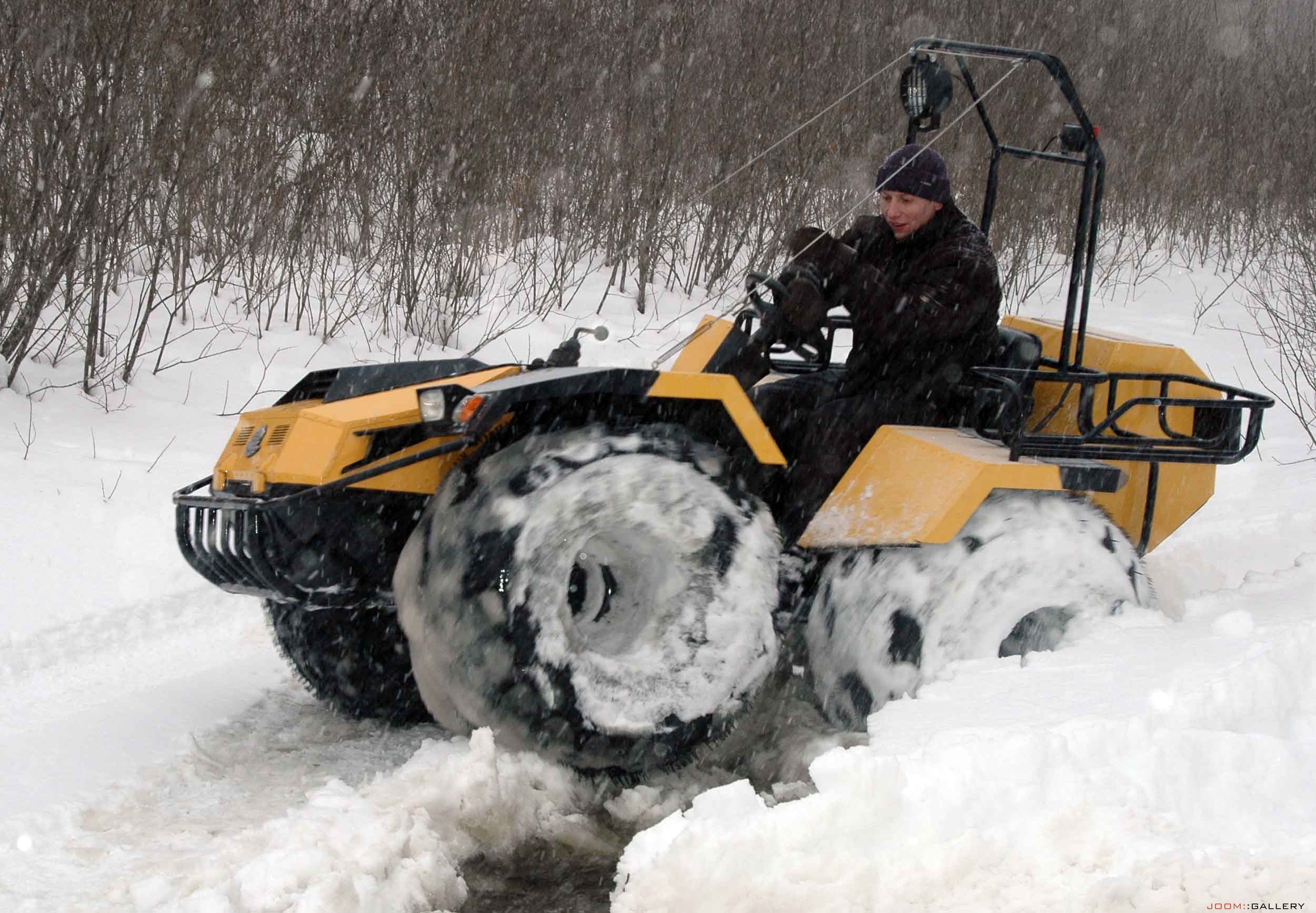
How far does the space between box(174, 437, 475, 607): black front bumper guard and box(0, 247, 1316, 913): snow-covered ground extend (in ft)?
1.65

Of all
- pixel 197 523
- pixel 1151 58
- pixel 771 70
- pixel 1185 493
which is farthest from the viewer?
pixel 1151 58

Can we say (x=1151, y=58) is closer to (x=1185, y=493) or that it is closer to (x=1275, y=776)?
(x=1185, y=493)

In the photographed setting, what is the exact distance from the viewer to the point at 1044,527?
3500mm

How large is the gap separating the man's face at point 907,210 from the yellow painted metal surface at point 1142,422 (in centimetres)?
76

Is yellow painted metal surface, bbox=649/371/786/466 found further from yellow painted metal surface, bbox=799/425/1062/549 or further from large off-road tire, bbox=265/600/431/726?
large off-road tire, bbox=265/600/431/726

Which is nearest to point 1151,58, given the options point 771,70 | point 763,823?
point 771,70

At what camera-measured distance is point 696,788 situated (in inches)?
130

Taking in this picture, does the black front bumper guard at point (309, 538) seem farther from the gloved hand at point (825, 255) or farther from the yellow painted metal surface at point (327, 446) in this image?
the gloved hand at point (825, 255)

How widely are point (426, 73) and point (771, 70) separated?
Result: 395 centimetres

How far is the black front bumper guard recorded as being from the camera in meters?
2.97

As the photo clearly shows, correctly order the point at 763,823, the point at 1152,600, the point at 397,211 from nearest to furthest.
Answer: the point at 763,823
the point at 1152,600
the point at 397,211

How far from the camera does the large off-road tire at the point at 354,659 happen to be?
365cm

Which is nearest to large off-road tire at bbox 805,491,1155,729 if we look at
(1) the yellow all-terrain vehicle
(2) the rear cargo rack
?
(1) the yellow all-terrain vehicle

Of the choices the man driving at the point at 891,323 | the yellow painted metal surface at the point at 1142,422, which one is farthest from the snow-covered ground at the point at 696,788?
the man driving at the point at 891,323
